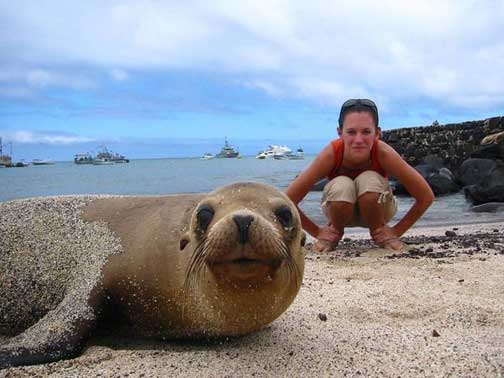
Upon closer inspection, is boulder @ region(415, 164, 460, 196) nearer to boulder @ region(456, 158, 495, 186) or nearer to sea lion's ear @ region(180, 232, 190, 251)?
boulder @ region(456, 158, 495, 186)

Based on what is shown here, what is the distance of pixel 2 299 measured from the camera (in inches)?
141

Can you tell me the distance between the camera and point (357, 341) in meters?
3.12

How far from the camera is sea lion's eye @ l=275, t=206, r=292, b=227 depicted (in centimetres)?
280

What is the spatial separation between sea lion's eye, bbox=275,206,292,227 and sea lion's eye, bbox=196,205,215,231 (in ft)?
1.06

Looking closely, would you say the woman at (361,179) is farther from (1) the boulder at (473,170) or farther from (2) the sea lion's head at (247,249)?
(1) the boulder at (473,170)

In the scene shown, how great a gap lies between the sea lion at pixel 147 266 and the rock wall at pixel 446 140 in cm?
1752

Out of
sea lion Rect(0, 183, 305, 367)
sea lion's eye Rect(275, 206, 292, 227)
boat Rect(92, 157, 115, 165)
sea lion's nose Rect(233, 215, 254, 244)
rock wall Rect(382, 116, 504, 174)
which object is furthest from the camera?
boat Rect(92, 157, 115, 165)

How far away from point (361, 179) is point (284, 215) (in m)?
3.62

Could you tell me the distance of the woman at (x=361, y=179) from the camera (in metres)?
6.10

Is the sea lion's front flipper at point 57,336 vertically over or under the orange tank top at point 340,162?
under

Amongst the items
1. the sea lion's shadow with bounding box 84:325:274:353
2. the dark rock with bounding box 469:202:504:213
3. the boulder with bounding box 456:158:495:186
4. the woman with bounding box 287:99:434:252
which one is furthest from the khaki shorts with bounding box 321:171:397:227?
the boulder with bounding box 456:158:495:186

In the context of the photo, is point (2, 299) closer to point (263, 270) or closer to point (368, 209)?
point (263, 270)

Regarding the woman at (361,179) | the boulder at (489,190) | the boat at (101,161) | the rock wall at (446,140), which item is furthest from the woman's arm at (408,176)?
the boat at (101,161)

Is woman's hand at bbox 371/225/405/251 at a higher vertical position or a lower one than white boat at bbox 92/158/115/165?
higher
